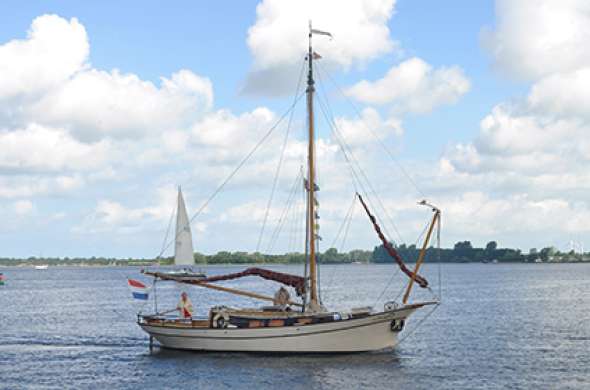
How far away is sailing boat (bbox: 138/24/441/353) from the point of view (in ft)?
176

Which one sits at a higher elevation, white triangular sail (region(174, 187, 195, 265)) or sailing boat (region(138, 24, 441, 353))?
white triangular sail (region(174, 187, 195, 265))

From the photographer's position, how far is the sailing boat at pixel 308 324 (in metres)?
53.8

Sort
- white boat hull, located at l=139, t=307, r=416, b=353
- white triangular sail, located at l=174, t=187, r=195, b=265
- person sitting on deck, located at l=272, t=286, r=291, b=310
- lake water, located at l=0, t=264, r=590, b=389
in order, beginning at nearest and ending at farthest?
lake water, located at l=0, t=264, r=590, b=389 < white boat hull, located at l=139, t=307, r=416, b=353 < person sitting on deck, located at l=272, t=286, r=291, b=310 < white triangular sail, located at l=174, t=187, r=195, b=265

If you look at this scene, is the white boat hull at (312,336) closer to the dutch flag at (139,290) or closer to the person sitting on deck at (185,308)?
the person sitting on deck at (185,308)

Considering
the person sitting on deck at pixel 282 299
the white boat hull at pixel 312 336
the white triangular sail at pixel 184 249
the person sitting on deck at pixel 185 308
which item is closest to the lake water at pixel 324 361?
the white boat hull at pixel 312 336

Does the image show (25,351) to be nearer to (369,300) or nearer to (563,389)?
(563,389)

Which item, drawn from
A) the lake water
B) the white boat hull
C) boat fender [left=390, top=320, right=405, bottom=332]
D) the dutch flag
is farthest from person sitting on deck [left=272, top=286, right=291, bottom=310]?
the dutch flag

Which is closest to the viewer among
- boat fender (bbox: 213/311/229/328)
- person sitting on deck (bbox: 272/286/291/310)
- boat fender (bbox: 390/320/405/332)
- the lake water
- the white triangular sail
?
the lake water

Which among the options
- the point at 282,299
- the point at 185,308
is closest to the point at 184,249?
the point at 185,308

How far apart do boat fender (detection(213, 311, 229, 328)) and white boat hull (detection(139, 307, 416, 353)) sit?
1.40 ft

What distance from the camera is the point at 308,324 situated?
53562mm

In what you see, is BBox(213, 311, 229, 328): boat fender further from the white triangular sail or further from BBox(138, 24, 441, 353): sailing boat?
the white triangular sail

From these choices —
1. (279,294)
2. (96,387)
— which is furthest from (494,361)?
(96,387)

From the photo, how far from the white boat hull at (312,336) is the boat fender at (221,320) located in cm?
→ 43
